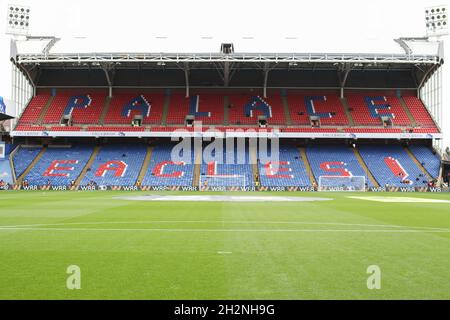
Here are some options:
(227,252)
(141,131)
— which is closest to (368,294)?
(227,252)

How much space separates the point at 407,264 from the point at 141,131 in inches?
1994

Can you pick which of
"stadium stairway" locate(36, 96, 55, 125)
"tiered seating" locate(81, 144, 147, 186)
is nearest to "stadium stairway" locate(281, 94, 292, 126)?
"tiered seating" locate(81, 144, 147, 186)

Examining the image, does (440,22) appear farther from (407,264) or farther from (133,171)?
(407,264)

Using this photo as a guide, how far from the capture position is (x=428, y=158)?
181 ft

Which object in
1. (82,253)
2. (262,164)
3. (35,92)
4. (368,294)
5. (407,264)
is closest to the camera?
(368,294)

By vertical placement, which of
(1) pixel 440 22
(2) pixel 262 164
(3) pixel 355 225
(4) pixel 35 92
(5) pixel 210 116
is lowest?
(3) pixel 355 225

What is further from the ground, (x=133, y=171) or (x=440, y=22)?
(x=440, y=22)

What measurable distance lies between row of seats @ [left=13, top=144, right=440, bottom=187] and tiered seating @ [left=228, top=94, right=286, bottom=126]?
4.25 metres

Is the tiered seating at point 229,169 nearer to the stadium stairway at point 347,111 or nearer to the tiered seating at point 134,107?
the tiered seating at point 134,107

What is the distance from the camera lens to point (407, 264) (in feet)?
24.9

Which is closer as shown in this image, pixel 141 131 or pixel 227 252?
pixel 227 252

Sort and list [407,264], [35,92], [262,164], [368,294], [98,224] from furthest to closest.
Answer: [35,92] → [262,164] → [98,224] → [407,264] → [368,294]

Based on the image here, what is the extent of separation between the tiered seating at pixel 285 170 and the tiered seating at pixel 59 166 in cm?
2313

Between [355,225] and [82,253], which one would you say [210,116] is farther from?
[82,253]
